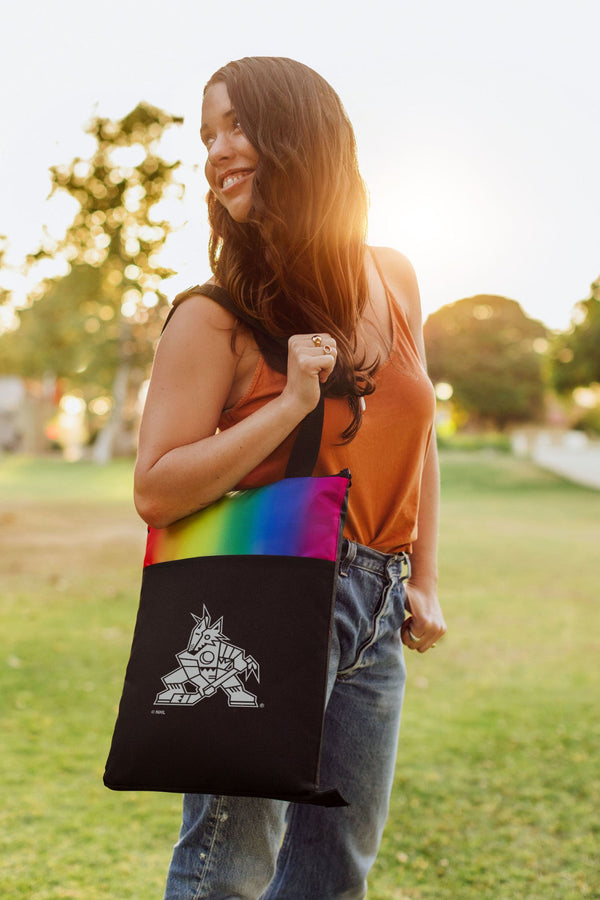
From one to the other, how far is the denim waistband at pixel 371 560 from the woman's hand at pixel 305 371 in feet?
0.93

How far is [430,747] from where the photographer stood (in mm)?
4465

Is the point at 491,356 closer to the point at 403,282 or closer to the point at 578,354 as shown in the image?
the point at 578,354

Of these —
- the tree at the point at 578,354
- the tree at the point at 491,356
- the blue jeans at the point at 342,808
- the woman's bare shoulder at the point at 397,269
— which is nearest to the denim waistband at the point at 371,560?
the blue jeans at the point at 342,808

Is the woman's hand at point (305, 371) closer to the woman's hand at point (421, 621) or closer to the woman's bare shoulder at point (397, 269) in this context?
the woman's bare shoulder at point (397, 269)

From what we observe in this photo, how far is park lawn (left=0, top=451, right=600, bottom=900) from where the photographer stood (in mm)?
3133

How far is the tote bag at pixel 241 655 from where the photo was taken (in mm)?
1360

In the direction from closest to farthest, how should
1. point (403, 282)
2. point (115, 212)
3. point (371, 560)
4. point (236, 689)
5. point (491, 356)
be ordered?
1. point (236, 689)
2. point (371, 560)
3. point (403, 282)
4. point (115, 212)
5. point (491, 356)

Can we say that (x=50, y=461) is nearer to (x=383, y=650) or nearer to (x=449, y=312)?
(x=449, y=312)

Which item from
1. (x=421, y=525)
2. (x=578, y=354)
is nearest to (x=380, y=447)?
(x=421, y=525)

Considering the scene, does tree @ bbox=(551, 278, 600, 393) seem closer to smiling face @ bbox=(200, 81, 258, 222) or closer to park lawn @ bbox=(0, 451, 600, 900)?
park lawn @ bbox=(0, 451, 600, 900)

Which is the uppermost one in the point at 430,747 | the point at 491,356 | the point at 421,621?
the point at 491,356

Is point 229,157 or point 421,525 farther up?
point 229,157

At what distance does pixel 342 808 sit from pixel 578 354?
90.3 feet

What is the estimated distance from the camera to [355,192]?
169 centimetres
